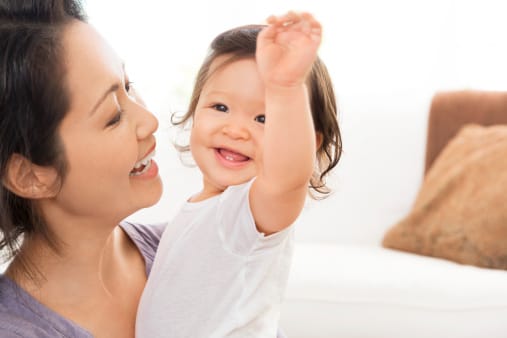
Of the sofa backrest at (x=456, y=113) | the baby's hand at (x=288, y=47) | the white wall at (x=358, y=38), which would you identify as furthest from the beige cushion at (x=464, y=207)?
the baby's hand at (x=288, y=47)

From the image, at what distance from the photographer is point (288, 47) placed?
3.41ft

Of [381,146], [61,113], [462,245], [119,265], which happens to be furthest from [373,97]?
[61,113]

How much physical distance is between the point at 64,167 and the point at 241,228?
1.20 ft

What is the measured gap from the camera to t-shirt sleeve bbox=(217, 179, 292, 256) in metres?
1.15

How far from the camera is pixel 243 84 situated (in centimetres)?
138

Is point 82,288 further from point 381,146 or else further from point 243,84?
point 381,146

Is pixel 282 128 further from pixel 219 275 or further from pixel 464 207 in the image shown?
pixel 464 207

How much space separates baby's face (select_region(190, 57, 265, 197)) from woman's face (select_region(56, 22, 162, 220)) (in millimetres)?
95

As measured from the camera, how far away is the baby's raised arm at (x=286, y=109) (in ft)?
3.36

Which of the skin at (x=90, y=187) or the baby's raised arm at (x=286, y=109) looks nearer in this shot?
the baby's raised arm at (x=286, y=109)

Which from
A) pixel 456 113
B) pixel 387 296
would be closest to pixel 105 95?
pixel 387 296

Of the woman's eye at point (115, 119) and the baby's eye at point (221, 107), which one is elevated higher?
the woman's eye at point (115, 119)

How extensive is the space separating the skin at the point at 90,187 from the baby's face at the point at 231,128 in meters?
0.10

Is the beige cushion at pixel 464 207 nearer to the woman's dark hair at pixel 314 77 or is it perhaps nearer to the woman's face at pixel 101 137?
the woman's dark hair at pixel 314 77
